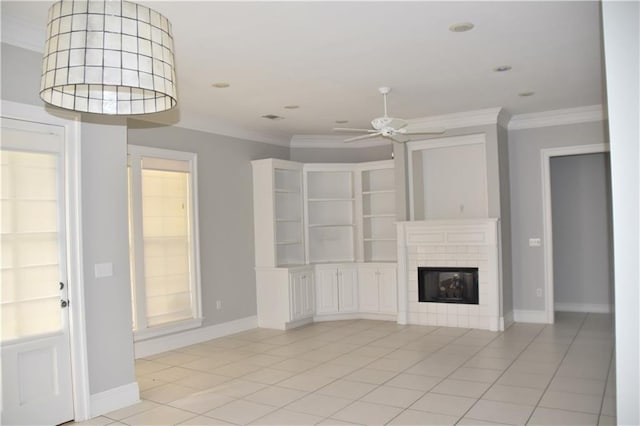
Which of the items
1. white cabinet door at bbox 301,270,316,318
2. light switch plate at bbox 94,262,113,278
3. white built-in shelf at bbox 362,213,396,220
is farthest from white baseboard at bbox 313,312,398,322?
light switch plate at bbox 94,262,113,278

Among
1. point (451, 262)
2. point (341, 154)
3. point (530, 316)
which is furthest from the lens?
point (341, 154)

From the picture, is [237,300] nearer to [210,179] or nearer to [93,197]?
[210,179]

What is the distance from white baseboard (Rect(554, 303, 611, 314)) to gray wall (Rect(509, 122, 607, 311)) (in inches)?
47.4

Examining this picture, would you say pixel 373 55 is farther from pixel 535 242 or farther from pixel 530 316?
pixel 530 316

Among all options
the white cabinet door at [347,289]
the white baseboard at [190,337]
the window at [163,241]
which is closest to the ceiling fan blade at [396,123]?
the window at [163,241]

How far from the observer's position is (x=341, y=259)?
8156 millimetres

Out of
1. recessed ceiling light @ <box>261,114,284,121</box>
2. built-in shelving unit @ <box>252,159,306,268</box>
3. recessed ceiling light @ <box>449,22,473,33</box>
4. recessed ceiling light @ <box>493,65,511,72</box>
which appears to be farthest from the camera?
built-in shelving unit @ <box>252,159,306,268</box>

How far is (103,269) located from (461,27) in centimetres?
321

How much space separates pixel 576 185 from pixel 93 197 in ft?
22.2

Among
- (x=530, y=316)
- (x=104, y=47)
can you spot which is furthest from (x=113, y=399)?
(x=530, y=316)

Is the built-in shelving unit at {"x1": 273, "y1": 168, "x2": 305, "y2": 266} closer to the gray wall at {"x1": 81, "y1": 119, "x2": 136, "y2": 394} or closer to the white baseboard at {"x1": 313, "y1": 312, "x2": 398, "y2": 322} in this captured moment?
the white baseboard at {"x1": 313, "y1": 312, "x2": 398, "y2": 322}

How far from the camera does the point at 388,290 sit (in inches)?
297

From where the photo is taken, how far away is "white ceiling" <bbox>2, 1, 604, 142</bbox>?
3428 mm

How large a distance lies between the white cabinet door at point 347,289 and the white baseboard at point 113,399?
3899mm
